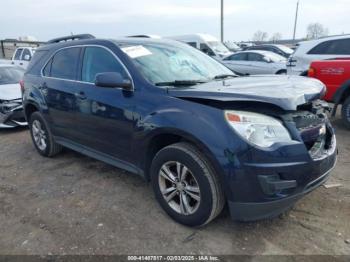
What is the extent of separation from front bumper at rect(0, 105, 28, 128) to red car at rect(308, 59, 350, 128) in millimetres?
6075

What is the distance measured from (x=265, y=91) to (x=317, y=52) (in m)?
6.61

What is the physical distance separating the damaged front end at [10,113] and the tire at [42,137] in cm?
174

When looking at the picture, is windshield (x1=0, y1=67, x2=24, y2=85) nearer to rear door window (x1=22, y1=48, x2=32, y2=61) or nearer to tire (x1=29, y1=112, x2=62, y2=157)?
tire (x1=29, y1=112, x2=62, y2=157)

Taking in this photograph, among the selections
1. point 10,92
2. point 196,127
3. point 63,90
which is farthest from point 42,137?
point 196,127

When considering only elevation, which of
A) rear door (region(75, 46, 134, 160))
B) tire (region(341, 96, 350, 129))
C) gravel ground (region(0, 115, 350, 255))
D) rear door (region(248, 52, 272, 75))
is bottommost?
rear door (region(248, 52, 272, 75))

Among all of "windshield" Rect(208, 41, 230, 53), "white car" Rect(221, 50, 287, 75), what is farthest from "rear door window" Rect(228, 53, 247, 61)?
"windshield" Rect(208, 41, 230, 53)

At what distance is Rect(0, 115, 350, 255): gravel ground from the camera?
9.15 ft

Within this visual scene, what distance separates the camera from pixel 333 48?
823 centimetres

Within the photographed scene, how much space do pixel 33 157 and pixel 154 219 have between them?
118 inches

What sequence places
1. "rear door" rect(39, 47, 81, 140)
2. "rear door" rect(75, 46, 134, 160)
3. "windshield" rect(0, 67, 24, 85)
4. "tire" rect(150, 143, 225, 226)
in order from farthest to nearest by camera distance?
1. "windshield" rect(0, 67, 24, 85)
2. "rear door" rect(39, 47, 81, 140)
3. "rear door" rect(75, 46, 134, 160)
4. "tire" rect(150, 143, 225, 226)

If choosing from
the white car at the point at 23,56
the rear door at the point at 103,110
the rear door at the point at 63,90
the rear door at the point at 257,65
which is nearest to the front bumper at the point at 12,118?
the rear door at the point at 63,90

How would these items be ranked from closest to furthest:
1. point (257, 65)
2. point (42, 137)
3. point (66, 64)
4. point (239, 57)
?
point (66, 64) → point (42, 137) → point (257, 65) → point (239, 57)

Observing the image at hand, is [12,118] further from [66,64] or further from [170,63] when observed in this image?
[170,63]

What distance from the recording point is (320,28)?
220 ft
